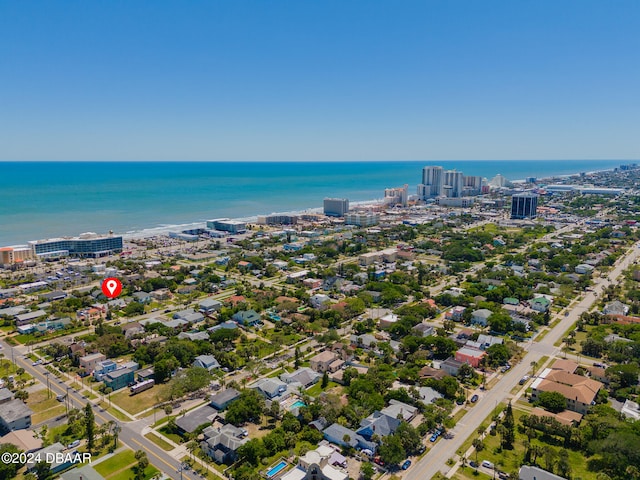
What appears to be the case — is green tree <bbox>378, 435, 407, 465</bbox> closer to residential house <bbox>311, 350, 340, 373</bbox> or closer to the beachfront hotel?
residential house <bbox>311, 350, 340, 373</bbox>

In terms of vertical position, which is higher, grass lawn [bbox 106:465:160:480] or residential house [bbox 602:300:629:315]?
residential house [bbox 602:300:629:315]

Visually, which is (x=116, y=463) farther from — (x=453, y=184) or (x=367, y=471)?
(x=453, y=184)

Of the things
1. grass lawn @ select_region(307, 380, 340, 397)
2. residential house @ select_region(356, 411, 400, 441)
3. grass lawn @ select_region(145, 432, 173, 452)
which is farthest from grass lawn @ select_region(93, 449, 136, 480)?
residential house @ select_region(356, 411, 400, 441)

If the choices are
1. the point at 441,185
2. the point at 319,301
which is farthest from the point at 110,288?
the point at 441,185

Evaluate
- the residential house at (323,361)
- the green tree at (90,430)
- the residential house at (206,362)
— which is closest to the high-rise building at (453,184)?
the residential house at (323,361)

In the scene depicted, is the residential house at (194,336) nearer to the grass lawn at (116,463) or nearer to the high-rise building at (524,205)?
the grass lawn at (116,463)
